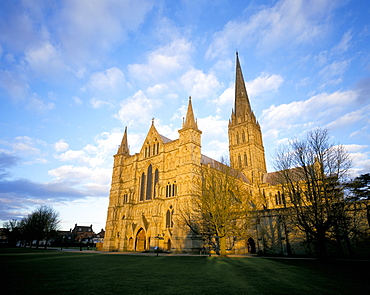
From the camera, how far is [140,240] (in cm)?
3934

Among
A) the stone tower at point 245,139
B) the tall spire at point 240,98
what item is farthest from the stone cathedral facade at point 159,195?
the tall spire at point 240,98

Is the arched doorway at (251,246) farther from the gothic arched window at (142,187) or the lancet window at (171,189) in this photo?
the gothic arched window at (142,187)

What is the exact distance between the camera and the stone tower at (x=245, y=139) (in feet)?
195

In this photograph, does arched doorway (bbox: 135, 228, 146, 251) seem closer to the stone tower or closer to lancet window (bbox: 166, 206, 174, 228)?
lancet window (bbox: 166, 206, 174, 228)

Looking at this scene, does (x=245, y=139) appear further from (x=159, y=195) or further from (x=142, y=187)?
(x=159, y=195)

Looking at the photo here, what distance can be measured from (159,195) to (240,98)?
138 feet

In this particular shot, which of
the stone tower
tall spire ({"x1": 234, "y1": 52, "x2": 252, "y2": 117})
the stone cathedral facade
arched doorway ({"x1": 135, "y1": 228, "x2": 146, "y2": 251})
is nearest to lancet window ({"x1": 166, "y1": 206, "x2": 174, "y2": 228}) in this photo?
the stone cathedral facade

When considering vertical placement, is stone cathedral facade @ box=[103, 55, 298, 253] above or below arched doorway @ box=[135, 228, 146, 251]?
above

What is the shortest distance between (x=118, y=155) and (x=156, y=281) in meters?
42.1

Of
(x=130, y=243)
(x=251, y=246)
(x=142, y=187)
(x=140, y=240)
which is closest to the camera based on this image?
(x=251, y=246)

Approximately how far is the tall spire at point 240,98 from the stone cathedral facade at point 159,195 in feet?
74.5

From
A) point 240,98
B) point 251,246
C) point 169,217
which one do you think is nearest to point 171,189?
point 169,217

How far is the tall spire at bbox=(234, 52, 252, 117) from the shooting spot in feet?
215

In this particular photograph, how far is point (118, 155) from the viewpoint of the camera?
49.5m
